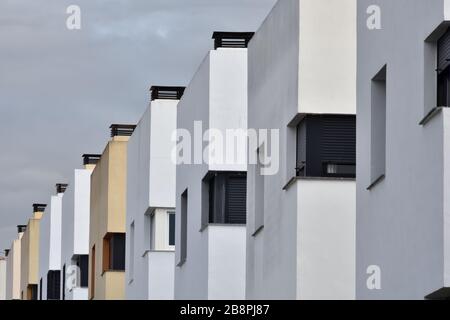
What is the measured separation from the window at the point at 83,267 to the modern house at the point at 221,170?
19223 millimetres

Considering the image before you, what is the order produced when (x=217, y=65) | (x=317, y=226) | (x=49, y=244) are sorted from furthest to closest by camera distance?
(x=49, y=244)
(x=217, y=65)
(x=317, y=226)

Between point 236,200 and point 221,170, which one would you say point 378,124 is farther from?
point 236,200

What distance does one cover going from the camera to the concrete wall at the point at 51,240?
57.4m

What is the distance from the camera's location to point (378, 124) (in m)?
20.4

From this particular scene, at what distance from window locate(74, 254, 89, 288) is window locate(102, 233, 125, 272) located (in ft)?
20.9

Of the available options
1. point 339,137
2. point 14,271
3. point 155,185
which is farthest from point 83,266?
point 339,137

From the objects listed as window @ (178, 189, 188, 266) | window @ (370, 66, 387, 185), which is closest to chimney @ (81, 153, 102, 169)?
window @ (178, 189, 188, 266)

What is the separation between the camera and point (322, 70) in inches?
940

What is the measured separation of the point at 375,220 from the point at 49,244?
129 ft

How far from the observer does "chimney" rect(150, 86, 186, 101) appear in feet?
129

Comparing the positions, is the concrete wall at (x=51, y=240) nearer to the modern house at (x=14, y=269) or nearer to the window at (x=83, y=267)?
the window at (x=83, y=267)

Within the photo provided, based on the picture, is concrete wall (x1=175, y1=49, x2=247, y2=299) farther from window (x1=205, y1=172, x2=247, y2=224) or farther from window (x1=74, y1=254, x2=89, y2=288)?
window (x1=74, y1=254, x2=89, y2=288)
